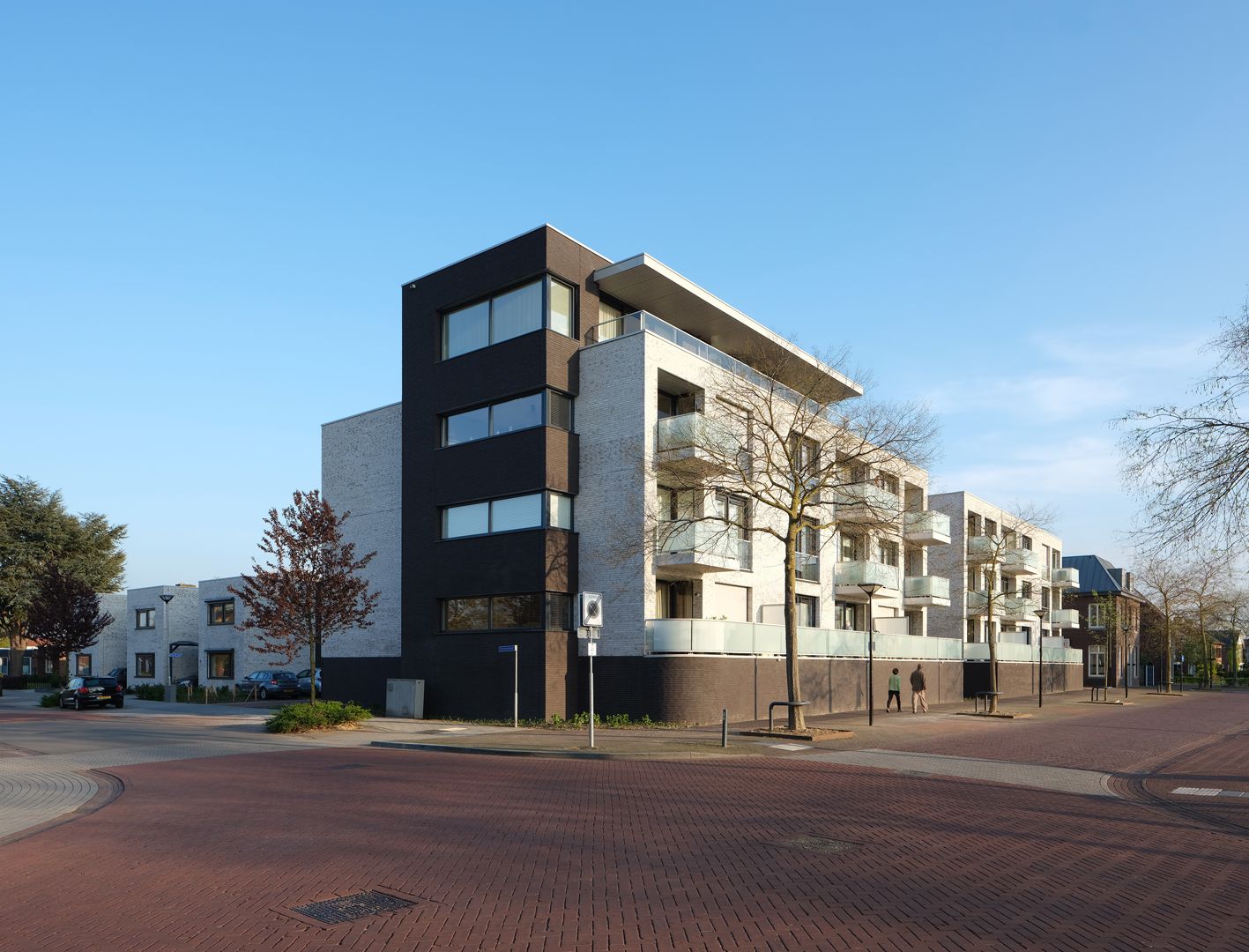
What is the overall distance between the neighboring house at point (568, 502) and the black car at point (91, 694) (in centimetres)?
1590

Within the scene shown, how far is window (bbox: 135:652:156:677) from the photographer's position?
58594 mm

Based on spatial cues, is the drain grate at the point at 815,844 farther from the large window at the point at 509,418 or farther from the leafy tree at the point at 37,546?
the leafy tree at the point at 37,546

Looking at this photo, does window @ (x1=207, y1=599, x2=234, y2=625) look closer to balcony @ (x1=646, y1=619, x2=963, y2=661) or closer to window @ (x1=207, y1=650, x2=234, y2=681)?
window @ (x1=207, y1=650, x2=234, y2=681)

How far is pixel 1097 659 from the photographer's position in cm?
8175

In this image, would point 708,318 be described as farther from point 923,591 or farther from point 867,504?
point 923,591

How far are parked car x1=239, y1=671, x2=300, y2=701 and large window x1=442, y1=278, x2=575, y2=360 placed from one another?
20.0m

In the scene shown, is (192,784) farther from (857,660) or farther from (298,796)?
(857,660)

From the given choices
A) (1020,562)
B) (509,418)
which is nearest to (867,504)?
(509,418)

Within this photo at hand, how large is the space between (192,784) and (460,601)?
50.4ft

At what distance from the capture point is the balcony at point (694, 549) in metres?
27.4

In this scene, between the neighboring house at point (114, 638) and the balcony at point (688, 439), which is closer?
the balcony at point (688, 439)

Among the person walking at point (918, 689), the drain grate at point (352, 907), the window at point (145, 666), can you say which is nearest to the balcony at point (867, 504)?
the person walking at point (918, 689)

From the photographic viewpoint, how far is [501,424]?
1196 inches

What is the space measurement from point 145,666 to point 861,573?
4410cm
